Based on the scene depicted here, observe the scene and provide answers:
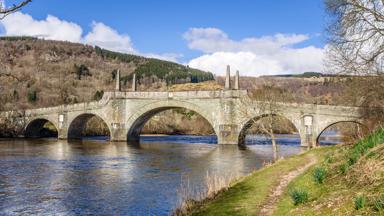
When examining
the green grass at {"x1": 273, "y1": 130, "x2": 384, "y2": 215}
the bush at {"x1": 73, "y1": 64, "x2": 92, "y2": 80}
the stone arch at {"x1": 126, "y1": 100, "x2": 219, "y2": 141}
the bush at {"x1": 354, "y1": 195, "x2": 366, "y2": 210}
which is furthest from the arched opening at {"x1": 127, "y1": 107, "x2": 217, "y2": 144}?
the bush at {"x1": 73, "y1": 64, "x2": 92, "y2": 80}

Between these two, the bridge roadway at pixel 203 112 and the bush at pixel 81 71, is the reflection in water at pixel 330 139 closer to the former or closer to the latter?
the bridge roadway at pixel 203 112

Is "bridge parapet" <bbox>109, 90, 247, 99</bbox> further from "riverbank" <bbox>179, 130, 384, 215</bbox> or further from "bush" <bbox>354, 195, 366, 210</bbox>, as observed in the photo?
"bush" <bbox>354, 195, 366, 210</bbox>

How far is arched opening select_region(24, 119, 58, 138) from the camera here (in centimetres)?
7575

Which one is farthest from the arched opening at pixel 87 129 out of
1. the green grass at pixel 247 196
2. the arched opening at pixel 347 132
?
the green grass at pixel 247 196

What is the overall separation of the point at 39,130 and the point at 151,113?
86.9 feet

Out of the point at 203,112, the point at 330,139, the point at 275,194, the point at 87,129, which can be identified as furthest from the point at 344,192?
the point at 87,129

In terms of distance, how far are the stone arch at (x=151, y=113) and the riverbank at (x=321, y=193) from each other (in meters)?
40.8

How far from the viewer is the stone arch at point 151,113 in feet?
192

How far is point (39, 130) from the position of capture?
80.1 metres

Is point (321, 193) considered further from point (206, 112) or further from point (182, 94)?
point (182, 94)

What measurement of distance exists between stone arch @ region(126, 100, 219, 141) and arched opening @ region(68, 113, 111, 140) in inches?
287

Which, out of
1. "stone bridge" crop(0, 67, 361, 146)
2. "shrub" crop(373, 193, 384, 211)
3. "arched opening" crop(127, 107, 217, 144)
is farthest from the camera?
"arched opening" crop(127, 107, 217, 144)

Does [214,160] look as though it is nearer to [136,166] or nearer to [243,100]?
[136,166]

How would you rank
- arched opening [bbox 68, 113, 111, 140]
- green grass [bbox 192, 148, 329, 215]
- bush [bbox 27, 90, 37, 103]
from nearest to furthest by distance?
green grass [bbox 192, 148, 329, 215]
arched opening [bbox 68, 113, 111, 140]
bush [bbox 27, 90, 37, 103]
